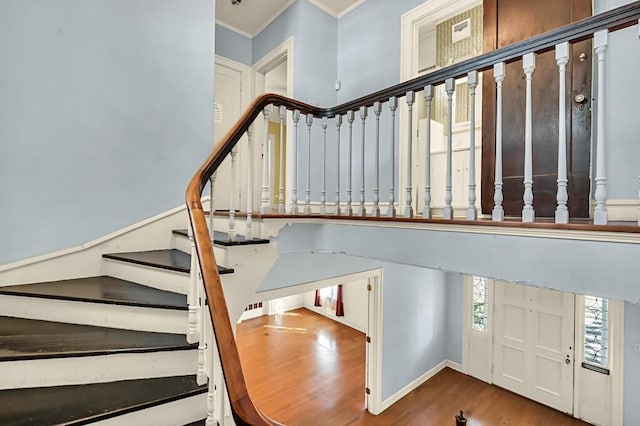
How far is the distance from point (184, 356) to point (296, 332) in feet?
16.5

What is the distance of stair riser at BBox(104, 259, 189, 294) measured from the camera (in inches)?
72.4

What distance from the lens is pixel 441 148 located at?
3.88 metres

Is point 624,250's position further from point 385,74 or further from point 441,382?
point 441,382

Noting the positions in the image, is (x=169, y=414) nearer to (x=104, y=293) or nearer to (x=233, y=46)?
(x=104, y=293)

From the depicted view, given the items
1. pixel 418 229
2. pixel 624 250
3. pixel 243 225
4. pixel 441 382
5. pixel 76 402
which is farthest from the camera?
pixel 441 382

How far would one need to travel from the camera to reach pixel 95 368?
139cm

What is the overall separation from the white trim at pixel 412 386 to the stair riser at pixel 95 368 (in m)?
3.37

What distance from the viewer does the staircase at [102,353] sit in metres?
1.25

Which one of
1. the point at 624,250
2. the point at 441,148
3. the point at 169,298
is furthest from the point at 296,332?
the point at 624,250

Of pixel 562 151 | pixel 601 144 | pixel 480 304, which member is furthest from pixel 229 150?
pixel 480 304

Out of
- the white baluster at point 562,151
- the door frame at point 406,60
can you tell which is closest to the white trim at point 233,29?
the door frame at point 406,60

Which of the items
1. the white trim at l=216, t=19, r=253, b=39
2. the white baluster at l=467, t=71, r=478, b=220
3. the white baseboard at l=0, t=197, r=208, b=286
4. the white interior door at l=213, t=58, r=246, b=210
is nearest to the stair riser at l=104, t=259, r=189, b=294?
the white baseboard at l=0, t=197, r=208, b=286

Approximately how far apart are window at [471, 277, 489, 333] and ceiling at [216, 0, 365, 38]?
430cm

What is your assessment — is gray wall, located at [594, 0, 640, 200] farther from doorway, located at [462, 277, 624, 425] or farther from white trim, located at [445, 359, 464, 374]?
white trim, located at [445, 359, 464, 374]
